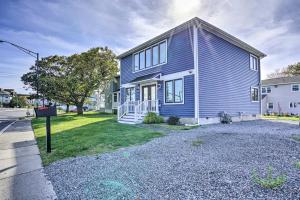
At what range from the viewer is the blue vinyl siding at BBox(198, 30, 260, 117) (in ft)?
42.9

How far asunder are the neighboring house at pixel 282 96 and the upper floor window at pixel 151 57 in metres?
24.9

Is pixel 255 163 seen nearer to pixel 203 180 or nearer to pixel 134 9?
Result: pixel 203 180

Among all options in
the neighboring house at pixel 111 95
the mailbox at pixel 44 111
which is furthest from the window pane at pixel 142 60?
the neighboring house at pixel 111 95

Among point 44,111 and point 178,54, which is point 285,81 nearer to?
point 178,54

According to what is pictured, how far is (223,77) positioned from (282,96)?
24247 millimetres

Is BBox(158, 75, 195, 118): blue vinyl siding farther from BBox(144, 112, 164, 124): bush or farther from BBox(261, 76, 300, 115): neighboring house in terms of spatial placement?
BBox(261, 76, 300, 115): neighboring house

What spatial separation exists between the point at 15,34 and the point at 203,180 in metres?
15.5

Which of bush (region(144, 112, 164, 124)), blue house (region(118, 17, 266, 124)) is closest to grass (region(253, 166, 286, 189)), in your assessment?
blue house (region(118, 17, 266, 124))

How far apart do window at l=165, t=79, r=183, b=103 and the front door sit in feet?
4.48

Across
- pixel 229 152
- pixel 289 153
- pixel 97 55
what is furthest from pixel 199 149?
pixel 97 55

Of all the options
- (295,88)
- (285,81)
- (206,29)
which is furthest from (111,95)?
(295,88)

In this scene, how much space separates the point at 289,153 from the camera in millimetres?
5434

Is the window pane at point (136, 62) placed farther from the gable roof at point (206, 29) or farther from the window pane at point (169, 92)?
the window pane at point (169, 92)

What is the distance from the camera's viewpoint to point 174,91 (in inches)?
551
